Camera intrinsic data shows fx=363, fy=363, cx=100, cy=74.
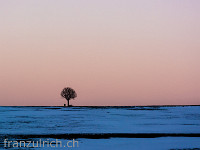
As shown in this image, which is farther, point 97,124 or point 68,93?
point 68,93

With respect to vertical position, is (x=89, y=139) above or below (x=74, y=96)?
below

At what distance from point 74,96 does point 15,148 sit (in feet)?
376

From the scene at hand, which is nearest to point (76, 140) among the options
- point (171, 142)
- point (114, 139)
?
point (114, 139)

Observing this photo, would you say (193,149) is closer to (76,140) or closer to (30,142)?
(76,140)

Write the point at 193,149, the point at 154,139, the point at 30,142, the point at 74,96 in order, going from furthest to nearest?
1. the point at 74,96
2. the point at 154,139
3. the point at 30,142
4. the point at 193,149

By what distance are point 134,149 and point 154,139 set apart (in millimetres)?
3780

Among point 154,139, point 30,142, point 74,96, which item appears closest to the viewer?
point 30,142

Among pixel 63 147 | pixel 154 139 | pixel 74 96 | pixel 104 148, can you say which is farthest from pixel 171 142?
pixel 74 96

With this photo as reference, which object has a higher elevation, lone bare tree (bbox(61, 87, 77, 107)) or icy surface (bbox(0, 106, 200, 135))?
lone bare tree (bbox(61, 87, 77, 107))

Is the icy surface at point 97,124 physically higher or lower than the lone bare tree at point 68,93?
lower

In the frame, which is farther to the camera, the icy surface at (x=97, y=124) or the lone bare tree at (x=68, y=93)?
the lone bare tree at (x=68, y=93)

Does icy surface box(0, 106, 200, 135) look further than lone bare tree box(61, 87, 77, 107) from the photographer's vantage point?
No

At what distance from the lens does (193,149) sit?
1644cm

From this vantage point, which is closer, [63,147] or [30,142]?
[63,147]
